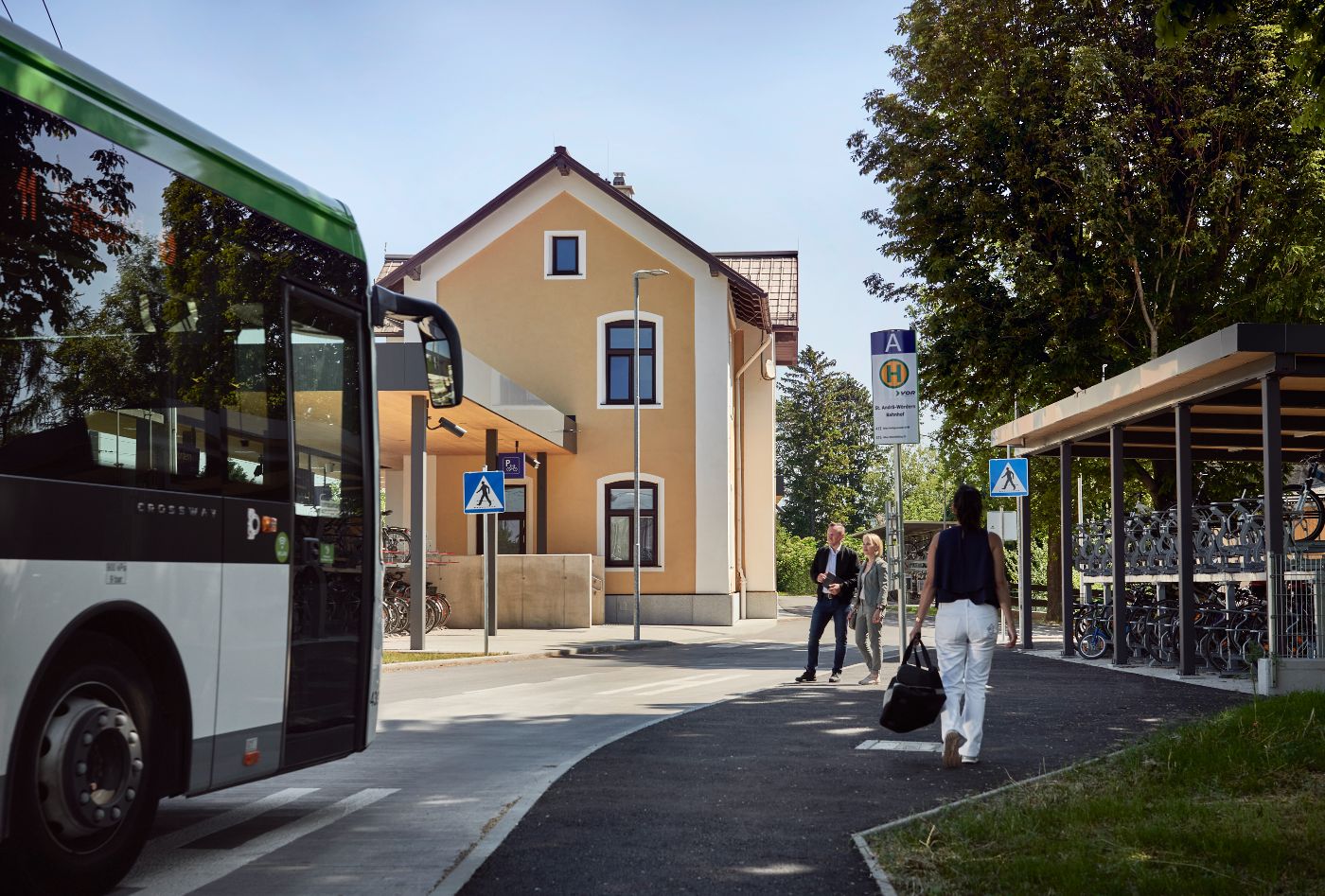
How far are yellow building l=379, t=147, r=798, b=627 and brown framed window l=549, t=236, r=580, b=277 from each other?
36mm

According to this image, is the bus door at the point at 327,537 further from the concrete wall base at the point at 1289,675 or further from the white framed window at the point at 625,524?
the white framed window at the point at 625,524

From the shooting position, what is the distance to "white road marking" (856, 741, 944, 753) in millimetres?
10344

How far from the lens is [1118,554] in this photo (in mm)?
20453

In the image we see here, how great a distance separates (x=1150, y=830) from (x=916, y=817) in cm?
118

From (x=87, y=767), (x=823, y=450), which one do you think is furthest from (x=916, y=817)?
(x=823, y=450)

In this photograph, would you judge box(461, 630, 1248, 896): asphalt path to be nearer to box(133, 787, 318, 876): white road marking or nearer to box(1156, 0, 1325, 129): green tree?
box(133, 787, 318, 876): white road marking

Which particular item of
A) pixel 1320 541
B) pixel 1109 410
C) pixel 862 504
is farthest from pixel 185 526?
pixel 862 504

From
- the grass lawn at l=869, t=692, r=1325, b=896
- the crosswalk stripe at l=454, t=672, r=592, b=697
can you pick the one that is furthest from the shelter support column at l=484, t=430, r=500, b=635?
the grass lawn at l=869, t=692, r=1325, b=896

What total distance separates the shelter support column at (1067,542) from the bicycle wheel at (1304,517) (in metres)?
5.96

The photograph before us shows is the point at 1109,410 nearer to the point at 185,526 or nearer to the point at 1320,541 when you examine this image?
the point at 1320,541

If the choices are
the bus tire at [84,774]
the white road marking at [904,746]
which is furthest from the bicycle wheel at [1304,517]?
the bus tire at [84,774]

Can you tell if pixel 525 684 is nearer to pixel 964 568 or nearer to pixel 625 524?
pixel 964 568

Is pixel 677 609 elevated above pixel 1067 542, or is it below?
below

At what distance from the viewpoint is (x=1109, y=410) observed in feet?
66.8
